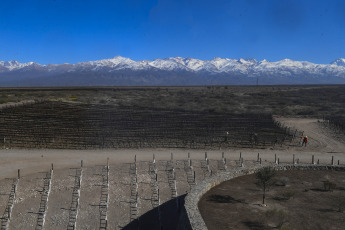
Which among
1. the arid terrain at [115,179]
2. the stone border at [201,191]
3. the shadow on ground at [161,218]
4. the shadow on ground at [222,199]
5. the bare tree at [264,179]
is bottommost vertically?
the shadow on ground at [161,218]

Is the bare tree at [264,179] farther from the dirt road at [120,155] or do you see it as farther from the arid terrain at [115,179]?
the dirt road at [120,155]

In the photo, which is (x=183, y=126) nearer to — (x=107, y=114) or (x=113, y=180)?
(x=107, y=114)

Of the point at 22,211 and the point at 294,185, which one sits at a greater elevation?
the point at 294,185

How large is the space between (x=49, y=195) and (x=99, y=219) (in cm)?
435

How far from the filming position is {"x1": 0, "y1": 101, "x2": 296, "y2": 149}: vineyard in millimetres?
31922

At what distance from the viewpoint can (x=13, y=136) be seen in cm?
3344

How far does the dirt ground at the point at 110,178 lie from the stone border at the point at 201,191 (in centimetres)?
228

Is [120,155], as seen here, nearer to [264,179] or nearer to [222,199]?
[222,199]

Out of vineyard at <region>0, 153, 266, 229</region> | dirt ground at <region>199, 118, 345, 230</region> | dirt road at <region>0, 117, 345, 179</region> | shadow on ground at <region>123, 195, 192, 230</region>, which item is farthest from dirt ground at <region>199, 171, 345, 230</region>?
dirt road at <region>0, 117, 345, 179</region>

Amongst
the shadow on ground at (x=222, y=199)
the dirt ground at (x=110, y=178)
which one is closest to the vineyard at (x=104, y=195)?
the dirt ground at (x=110, y=178)

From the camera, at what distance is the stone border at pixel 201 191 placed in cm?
1266

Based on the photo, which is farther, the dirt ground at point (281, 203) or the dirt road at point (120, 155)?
the dirt road at point (120, 155)

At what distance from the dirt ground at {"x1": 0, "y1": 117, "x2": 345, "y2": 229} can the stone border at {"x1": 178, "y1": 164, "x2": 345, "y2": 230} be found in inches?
89.8

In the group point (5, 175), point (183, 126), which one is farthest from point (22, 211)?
point (183, 126)
